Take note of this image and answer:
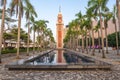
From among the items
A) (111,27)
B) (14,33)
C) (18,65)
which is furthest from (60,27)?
(18,65)

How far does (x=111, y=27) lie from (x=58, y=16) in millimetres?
39856

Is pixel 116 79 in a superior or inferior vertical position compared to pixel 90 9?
inferior

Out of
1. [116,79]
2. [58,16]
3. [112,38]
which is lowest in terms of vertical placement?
[116,79]

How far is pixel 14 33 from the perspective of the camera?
5475 cm

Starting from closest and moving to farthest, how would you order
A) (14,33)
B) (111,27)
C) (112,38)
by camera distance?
(14,33)
(112,38)
(111,27)

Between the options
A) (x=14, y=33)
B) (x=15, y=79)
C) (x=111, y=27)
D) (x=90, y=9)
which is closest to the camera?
(x=15, y=79)

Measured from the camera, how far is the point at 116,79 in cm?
1083

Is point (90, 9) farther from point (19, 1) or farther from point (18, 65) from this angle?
point (18, 65)

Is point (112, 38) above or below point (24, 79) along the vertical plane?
above

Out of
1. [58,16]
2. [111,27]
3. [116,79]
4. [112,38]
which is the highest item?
[58,16]

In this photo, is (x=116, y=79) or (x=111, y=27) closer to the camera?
(x=116, y=79)

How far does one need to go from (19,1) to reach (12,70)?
13.7 metres

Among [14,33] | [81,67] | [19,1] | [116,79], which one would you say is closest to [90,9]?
[19,1]

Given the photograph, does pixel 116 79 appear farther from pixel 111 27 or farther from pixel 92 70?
pixel 111 27
